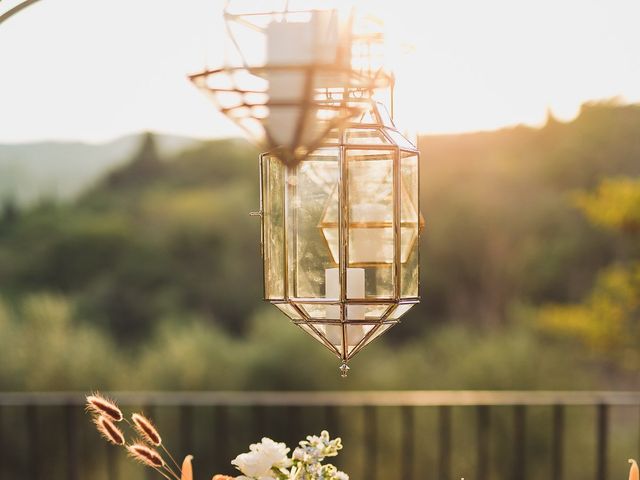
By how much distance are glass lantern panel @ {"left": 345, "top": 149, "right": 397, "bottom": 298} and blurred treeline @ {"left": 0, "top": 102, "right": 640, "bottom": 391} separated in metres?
6.65

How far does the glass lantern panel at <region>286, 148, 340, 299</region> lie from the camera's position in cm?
131

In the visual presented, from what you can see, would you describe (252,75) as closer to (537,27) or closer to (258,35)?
(258,35)

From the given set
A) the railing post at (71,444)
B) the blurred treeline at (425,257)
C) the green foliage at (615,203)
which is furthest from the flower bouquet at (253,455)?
the green foliage at (615,203)

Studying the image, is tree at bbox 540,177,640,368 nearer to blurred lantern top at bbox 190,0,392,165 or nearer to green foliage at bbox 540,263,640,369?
green foliage at bbox 540,263,640,369

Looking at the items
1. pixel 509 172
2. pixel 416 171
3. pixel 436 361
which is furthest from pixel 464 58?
pixel 416 171

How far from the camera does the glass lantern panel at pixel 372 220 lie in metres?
1.33

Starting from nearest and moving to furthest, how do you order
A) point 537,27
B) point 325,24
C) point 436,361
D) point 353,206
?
point 325,24 < point 353,206 < point 537,27 < point 436,361

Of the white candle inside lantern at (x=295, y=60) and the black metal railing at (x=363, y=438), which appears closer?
the white candle inside lantern at (x=295, y=60)

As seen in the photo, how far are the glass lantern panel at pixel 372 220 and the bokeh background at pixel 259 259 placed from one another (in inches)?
214

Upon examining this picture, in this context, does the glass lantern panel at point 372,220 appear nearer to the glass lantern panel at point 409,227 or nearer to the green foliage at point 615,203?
the glass lantern panel at point 409,227

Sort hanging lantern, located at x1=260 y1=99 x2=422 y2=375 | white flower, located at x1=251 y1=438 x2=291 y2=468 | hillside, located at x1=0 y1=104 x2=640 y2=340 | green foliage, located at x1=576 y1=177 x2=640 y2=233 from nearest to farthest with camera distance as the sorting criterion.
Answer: hanging lantern, located at x1=260 y1=99 x2=422 y2=375
white flower, located at x1=251 y1=438 x2=291 y2=468
green foliage, located at x1=576 y1=177 x2=640 y2=233
hillside, located at x1=0 y1=104 x2=640 y2=340

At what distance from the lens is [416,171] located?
4.63 feet

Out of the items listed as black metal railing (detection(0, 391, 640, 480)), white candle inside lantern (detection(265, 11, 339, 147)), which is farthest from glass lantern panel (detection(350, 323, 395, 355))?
black metal railing (detection(0, 391, 640, 480))

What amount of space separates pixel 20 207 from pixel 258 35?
8918mm
